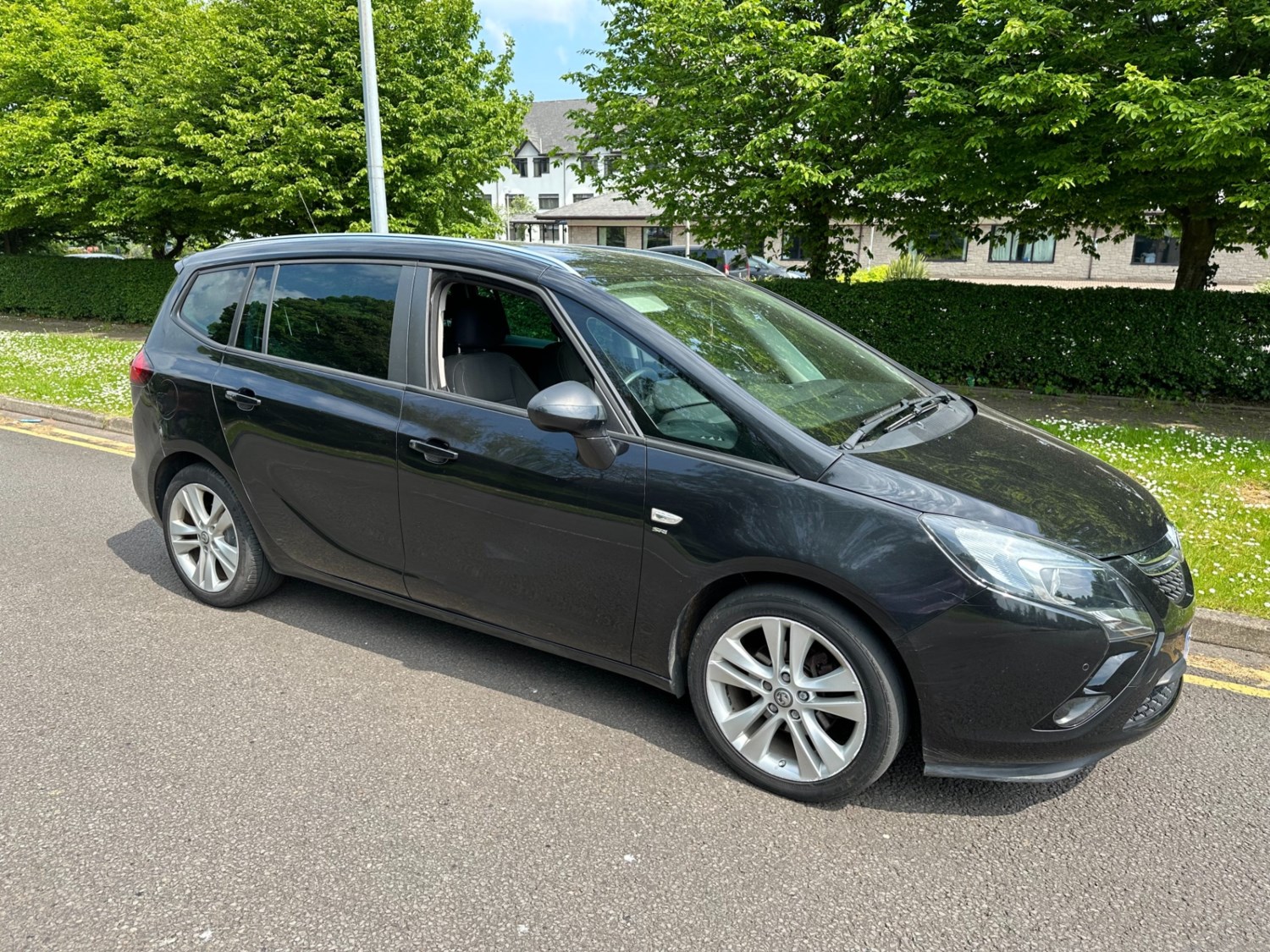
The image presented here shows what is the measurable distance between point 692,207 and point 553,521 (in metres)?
9.66

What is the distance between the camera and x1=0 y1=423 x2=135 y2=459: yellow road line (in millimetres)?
8047

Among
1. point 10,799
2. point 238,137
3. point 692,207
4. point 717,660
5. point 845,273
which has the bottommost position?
point 10,799

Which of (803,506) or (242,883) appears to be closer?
(242,883)

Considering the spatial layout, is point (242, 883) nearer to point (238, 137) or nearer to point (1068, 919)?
point (1068, 919)

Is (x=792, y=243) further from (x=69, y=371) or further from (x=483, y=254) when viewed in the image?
(x=69, y=371)

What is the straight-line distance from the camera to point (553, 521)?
10.7 ft

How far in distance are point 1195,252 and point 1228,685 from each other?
835 centimetres

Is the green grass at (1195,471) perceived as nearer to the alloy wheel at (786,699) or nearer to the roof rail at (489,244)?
the alloy wheel at (786,699)

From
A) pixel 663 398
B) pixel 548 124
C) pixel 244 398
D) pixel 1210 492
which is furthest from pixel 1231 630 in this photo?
pixel 548 124

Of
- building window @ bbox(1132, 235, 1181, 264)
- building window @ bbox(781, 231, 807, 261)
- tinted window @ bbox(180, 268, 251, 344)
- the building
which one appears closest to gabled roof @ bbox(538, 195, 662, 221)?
the building

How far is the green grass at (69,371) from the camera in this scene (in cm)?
980

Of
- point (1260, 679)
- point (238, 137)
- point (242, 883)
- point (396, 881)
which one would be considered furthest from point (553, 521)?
point (238, 137)

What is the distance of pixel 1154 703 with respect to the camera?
2838 millimetres

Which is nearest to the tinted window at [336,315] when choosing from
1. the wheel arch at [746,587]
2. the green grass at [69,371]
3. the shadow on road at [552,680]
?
the shadow on road at [552,680]
